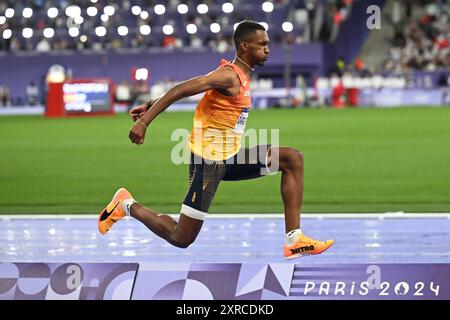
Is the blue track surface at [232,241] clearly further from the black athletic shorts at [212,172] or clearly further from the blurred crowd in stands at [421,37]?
the blurred crowd in stands at [421,37]

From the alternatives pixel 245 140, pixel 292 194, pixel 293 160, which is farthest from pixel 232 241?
pixel 245 140

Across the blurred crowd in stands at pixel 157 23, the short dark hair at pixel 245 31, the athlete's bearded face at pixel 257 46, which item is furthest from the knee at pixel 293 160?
the blurred crowd in stands at pixel 157 23

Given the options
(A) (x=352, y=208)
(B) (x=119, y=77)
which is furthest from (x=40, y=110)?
(A) (x=352, y=208)

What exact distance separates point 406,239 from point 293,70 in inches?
1539

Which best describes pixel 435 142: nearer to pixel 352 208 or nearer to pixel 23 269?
pixel 352 208

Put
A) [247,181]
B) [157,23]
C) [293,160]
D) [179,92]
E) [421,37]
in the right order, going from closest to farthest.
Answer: [179,92] < [293,160] < [247,181] < [421,37] < [157,23]

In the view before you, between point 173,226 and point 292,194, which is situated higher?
point 292,194

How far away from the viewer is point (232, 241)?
10.5m

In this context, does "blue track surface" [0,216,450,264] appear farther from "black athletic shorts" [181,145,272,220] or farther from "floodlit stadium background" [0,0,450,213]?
"floodlit stadium background" [0,0,450,213]

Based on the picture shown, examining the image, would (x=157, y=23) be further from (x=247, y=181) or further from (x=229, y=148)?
(x=229, y=148)

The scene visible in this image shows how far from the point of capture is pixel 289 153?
8203mm

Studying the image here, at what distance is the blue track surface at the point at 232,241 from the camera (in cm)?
945

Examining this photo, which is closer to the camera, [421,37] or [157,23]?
[421,37]

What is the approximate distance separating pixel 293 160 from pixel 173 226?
1135 millimetres
